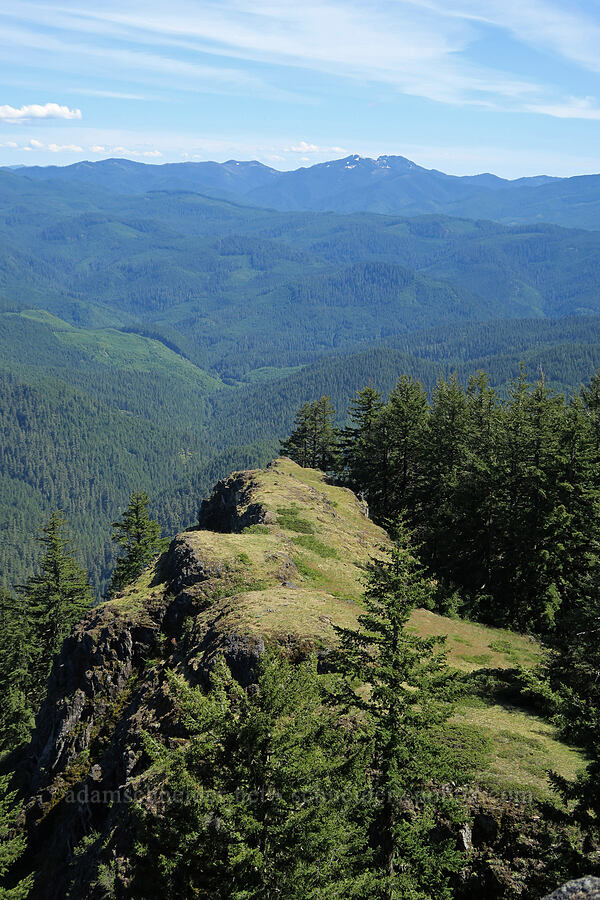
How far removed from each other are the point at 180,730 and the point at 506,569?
26159 millimetres

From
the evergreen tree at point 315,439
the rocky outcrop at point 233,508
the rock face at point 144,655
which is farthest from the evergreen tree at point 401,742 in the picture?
the evergreen tree at point 315,439

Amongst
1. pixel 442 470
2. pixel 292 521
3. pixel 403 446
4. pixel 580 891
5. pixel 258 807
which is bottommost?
pixel 292 521

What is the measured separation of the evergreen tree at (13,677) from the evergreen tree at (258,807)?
4400cm

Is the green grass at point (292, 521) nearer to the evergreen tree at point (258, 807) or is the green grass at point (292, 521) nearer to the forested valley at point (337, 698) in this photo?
the forested valley at point (337, 698)

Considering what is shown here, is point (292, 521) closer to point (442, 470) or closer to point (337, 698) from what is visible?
point (442, 470)

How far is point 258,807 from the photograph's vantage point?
562 inches

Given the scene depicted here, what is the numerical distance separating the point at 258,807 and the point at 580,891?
23.8ft

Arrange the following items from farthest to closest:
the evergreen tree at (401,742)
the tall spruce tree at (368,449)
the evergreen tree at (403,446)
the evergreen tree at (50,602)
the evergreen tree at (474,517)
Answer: the tall spruce tree at (368,449), the evergreen tree at (403,446), the evergreen tree at (50,602), the evergreen tree at (474,517), the evergreen tree at (401,742)

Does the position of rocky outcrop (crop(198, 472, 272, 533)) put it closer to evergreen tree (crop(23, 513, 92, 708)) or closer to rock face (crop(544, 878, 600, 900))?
evergreen tree (crop(23, 513, 92, 708))

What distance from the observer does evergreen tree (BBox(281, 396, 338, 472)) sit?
79.2m

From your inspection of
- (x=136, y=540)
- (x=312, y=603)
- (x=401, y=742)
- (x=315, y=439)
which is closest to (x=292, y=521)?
(x=312, y=603)

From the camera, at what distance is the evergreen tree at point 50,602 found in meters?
54.8

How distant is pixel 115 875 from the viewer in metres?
18.5

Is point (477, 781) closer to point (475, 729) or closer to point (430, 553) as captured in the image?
point (475, 729)
